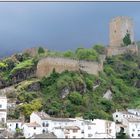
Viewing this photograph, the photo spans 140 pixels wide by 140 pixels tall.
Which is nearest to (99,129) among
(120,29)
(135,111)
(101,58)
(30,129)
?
(30,129)

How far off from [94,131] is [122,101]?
12594mm

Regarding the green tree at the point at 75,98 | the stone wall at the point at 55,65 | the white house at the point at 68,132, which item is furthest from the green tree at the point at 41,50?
the white house at the point at 68,132

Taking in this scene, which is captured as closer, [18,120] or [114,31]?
[18,120]

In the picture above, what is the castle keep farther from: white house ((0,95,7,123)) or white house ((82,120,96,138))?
white house ((82,120,96,138))

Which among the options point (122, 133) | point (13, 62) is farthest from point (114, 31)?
point (122, 133)

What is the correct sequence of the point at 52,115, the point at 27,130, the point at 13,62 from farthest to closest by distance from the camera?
the point at 13,62 → the point at 52,115 → the point at 27,130

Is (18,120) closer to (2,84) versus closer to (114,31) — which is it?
(2,84)

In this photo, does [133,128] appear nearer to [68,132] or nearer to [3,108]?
[68,132]

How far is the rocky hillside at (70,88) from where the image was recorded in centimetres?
6256

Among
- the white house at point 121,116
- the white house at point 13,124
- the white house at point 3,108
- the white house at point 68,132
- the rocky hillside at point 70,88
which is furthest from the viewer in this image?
the rocky hillside at point 70,88

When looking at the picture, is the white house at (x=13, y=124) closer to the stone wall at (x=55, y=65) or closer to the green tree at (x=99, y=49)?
the stone wall at (x=55, y=65)

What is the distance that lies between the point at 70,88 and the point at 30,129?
11.3 metres

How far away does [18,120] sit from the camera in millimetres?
57469

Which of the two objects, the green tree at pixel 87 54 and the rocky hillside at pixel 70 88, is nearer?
the rocky hillside at pixel 70 88
